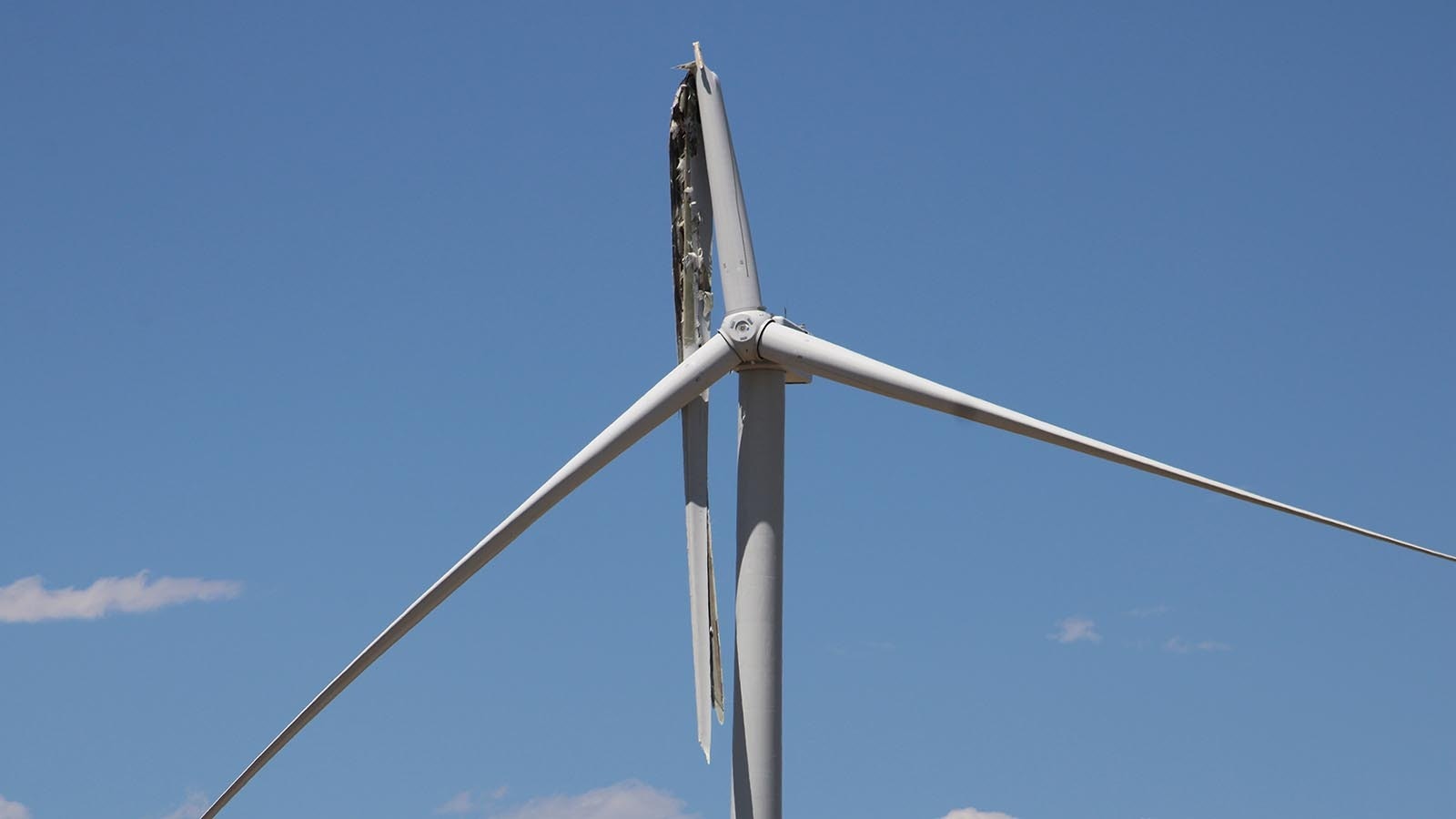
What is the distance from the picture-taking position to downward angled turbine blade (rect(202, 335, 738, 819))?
3812 centimetres

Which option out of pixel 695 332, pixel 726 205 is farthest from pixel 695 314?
pixel 726 205

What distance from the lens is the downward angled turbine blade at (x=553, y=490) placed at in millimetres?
38125

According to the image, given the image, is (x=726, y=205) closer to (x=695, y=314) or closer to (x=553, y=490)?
(x=695, y=314)

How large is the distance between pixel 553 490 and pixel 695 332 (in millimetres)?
4991

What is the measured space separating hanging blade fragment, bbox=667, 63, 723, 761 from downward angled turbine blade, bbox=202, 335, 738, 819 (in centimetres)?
97

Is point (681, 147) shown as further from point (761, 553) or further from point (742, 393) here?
point (761, 553)

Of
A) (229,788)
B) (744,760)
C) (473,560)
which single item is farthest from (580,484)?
(229,788)

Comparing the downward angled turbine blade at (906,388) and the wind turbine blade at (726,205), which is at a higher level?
the wind turbine blade at (726,205)

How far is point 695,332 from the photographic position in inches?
1660

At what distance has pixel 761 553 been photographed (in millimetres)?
37500

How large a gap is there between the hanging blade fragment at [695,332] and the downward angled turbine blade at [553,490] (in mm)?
967

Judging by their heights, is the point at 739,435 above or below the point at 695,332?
below

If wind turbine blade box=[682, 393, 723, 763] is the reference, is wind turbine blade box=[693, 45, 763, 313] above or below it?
above

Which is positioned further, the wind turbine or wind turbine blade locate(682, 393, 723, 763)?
wind turbine blade locate(682, 393, 723, 763)
